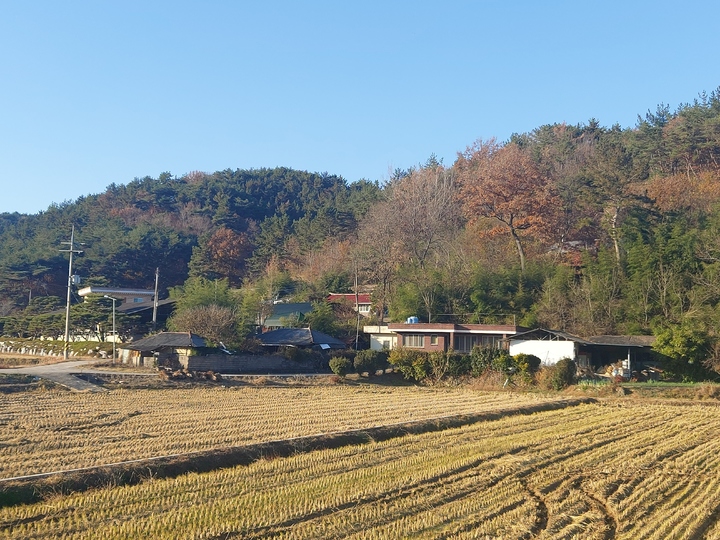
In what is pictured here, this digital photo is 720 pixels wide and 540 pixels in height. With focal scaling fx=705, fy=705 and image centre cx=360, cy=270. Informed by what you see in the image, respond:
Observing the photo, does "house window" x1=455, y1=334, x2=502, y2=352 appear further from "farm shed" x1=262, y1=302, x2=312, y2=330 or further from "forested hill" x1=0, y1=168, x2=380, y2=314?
"forested hill" x1=0, y1=168, x2=380, y2=314

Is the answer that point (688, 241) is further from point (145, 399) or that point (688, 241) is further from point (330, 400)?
point (145, 399)

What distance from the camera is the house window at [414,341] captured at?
37.6m

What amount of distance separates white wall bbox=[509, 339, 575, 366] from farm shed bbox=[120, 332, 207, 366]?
48.6ft

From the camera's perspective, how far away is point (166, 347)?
3300 cm

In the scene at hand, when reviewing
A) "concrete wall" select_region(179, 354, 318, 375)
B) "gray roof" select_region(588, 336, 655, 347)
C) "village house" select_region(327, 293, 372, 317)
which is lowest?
"concrete wall" select_region(179, 354, 318, 375)

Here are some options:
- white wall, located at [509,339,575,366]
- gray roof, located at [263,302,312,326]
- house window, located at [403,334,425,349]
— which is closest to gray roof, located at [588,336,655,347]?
white wall, located at [509,339,575,366]

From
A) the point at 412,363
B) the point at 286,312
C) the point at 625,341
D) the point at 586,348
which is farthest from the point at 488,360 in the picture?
the point at 286,312

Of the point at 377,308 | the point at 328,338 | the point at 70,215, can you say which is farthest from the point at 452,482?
the point at 70,215

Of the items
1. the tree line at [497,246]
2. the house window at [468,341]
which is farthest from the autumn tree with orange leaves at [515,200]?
the house window at [468,341]

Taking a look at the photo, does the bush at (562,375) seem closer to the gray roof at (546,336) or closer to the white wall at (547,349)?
the white wall at (547,349)

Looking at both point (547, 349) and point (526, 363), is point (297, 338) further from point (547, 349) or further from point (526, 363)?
point (547, 349)

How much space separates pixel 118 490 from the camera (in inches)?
376

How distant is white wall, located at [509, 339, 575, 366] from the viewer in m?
31.9

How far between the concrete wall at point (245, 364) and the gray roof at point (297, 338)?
72.7 inches
